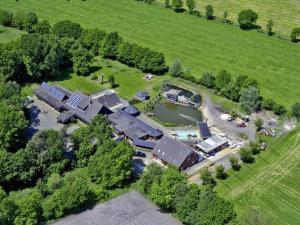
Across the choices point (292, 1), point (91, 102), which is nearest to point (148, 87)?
point (91, 102)

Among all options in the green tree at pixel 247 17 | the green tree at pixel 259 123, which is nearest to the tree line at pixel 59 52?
the green tree at pixel 259 123

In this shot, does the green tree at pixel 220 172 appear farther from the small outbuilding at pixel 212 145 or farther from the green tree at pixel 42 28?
the green tree at pixel 42 28

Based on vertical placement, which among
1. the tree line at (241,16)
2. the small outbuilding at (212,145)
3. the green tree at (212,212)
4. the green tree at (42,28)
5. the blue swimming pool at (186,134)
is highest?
the tree line at (241,16)

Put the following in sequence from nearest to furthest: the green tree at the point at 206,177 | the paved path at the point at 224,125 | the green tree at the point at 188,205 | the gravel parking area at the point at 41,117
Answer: the green tree at the point at 188,205
the green tree at the point at 206,177
the gravel parking area at the point at 41,117
the paved path at the point at 224,125

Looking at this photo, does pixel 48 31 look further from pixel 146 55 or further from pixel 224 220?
pixel 224 220

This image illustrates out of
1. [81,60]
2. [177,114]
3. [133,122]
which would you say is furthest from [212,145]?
[81,60]

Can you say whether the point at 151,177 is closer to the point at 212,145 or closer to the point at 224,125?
the point at 212,145
